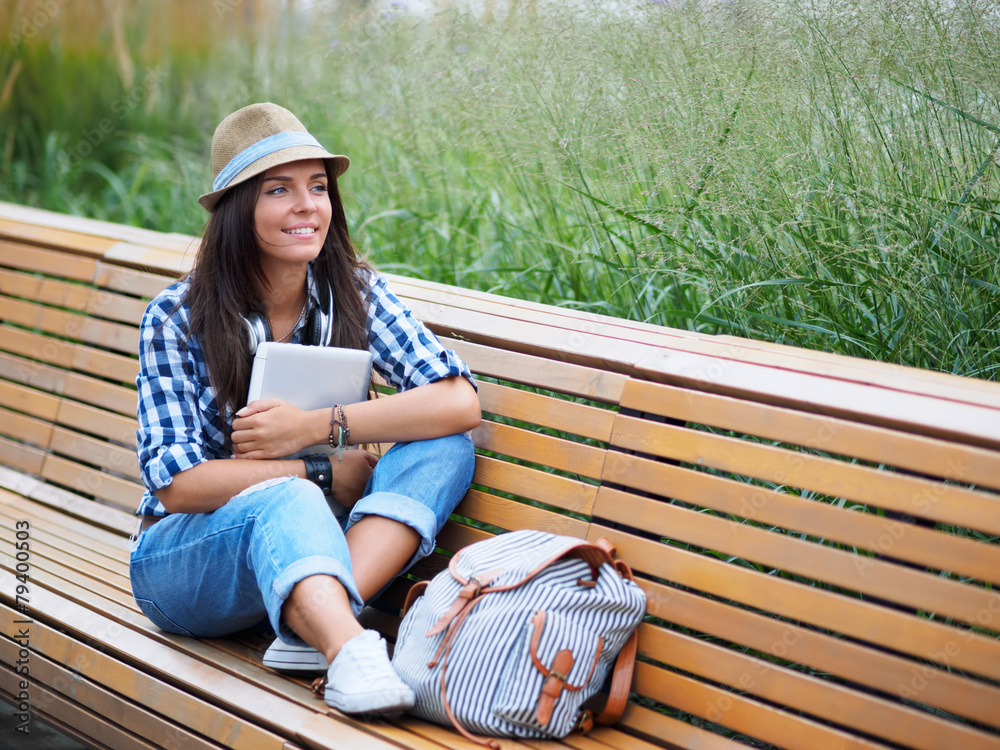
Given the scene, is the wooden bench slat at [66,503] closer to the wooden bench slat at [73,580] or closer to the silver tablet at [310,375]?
the wooden bench slat at [73,580]

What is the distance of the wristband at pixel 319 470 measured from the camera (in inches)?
92.4

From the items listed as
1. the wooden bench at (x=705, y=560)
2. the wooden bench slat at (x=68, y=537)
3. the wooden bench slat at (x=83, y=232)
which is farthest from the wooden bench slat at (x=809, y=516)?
the wooden bench slat at (x=83, y=232)

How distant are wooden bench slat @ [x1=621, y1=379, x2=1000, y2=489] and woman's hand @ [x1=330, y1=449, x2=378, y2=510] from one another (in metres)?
0.68

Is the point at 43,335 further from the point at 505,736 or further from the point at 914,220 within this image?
the point at 914,220

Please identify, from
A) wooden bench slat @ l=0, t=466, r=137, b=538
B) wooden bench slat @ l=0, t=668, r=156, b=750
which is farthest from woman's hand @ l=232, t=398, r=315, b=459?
wooden bench slat @ l=0, t=466, r=137, b=538

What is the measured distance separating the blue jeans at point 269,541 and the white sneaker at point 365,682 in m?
0.13

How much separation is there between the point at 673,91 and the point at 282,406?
1.37 meters

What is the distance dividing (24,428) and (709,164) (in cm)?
247

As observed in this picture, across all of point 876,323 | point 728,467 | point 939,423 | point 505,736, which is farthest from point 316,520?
point 876,323

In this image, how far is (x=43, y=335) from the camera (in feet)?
11.6

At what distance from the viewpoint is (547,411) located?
7.68ft

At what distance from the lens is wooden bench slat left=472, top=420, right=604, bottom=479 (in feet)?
7.32

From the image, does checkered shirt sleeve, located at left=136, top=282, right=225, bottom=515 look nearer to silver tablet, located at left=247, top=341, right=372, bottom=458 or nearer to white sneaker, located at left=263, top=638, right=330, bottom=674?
silver tablet, located at left=247, top=341, right=372, bottom=458

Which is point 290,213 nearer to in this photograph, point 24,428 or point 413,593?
point 413,593
